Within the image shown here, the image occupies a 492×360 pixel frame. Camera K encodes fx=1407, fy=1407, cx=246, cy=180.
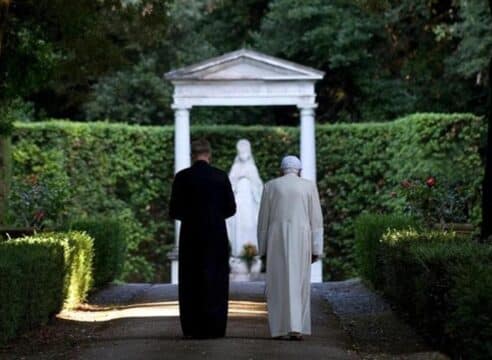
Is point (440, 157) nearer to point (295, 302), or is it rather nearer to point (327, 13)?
point (327, 13)

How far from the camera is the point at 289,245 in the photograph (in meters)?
13.0

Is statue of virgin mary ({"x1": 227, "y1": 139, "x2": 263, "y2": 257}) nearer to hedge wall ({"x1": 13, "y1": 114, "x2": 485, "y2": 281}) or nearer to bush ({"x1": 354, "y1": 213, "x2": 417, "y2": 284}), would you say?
hedge wall ({"x1": 13, "y1": 114, "x2": 485, "y2": 281})

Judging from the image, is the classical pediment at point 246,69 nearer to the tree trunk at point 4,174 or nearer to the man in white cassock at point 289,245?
the tree trunk at point 4,174

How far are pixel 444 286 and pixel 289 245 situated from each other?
2.23 metres

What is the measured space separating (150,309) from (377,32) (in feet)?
59.6

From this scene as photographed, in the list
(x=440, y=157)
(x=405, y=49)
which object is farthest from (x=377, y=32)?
(x=440, y=157)

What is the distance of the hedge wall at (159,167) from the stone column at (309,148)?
77.4 inches

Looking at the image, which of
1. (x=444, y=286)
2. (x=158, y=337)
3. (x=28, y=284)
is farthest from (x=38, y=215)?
(x=444, y=286)

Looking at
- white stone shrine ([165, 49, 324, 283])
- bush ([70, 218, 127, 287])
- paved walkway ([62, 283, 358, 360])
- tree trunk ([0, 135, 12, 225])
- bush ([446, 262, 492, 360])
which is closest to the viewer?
bush ([446, 262, 492, 360])

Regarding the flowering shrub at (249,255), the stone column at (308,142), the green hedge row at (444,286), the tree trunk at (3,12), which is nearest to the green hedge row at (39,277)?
the tree trunk at (3,12)

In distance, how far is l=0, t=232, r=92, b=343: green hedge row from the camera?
12344mm

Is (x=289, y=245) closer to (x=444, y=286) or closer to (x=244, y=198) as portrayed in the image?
(x=444, y=286)

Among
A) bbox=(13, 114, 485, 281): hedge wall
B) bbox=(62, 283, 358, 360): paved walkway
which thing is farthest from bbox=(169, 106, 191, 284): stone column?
bbox=(62, 283, 358, 360): paved walkway

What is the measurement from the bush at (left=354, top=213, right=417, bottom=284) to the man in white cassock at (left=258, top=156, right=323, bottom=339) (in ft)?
10.7
